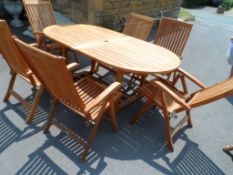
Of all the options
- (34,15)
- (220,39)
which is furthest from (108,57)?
(220,39)

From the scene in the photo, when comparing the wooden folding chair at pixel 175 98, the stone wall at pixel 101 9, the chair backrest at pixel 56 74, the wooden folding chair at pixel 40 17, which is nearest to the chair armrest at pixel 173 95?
the wooden folding chair at pixel 175 98

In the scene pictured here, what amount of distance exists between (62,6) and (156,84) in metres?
3.96

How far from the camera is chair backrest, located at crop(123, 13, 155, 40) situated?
3.66m

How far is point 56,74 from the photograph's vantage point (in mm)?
1818

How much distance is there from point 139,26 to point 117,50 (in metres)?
1.13

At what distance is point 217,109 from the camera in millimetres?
3252

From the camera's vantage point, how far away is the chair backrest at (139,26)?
3.66 meters

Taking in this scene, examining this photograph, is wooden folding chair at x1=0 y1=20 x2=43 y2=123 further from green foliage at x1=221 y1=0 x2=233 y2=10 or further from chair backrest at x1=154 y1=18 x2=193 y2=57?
green foliage at x1=221 y1=0 x2=233 y2=10

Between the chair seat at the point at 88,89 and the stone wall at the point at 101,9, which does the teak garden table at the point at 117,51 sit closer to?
the chair seat at the point at 88,89

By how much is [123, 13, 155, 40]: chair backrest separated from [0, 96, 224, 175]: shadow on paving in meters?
1.56

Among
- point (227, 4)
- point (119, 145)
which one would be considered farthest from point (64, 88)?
point (227, 4)

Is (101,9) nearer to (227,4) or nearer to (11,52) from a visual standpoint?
(11,52)

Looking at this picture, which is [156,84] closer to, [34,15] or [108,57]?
[108,57]

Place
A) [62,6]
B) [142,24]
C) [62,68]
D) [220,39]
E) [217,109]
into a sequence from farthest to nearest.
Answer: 1. [220,39]
2. [62,6]
3. [142,24]
4. [217,109]
5. [62,68]
